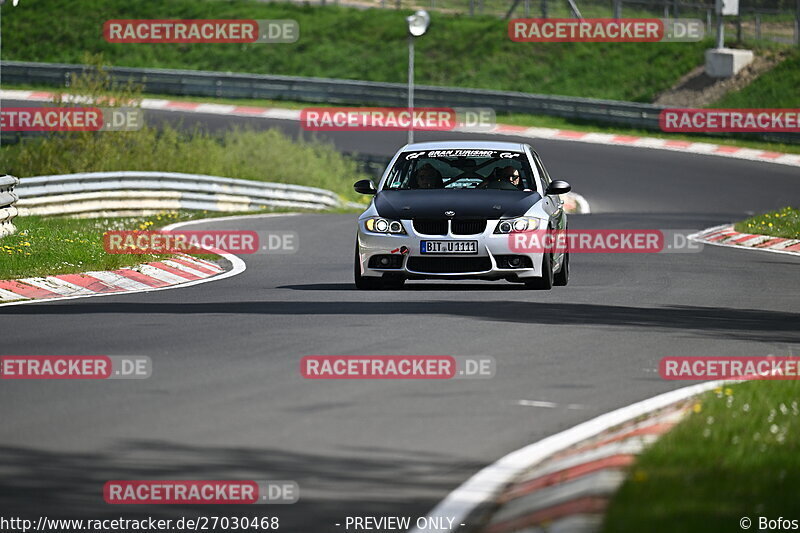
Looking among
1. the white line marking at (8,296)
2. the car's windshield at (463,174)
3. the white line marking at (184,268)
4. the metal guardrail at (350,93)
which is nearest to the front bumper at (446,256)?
the car's windshield at (463,174)

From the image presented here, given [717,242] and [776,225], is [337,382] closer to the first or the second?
[717,242]

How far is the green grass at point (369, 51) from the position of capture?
5619 centimetres

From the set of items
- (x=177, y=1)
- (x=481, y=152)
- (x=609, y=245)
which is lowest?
(x=609, y=245)

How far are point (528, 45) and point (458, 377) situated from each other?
164 ft

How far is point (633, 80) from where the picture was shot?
2170 inches

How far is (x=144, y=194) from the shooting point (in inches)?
1171

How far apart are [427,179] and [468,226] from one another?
1.26 metres

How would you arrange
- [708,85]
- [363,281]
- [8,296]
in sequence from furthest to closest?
[708,85] < [363,281] < [8,296]

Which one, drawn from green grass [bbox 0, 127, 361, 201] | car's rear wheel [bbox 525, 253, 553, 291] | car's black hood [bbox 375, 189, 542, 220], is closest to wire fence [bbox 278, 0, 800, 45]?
green grass [bbox 0, 127, 361, 201]

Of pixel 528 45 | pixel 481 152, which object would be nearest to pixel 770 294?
pixel 481 152

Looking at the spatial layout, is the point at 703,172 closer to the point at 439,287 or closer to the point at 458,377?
the point at 439,287

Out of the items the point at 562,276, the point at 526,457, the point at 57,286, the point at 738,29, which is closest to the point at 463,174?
the point at 562,276

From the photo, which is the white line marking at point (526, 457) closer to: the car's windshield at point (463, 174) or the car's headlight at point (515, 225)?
the car's headlight at point (515, 225)

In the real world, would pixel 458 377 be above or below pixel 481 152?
below
